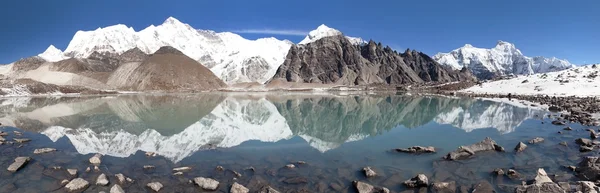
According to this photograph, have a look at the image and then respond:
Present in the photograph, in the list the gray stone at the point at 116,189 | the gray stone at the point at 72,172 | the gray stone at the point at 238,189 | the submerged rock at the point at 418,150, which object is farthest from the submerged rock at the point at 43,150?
the submerged rock at the point at 418,150

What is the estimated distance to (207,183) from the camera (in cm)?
1129

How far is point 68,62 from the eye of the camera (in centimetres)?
16012

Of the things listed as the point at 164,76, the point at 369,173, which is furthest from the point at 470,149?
the point at 164,76

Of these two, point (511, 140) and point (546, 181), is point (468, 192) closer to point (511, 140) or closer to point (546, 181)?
point (546, 181)

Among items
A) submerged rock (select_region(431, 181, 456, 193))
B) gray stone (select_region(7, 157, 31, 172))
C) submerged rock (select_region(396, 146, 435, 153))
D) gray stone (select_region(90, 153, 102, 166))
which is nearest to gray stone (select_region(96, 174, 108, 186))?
gray stone (select_region(90, 153, 102, 166))

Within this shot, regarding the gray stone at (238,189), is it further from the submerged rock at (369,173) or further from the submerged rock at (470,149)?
the submerged rock at (470,149)

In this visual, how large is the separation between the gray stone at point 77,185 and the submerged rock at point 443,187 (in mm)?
10721

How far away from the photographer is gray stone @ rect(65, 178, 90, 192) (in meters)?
10.9

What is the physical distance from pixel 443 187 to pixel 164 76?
124 meters

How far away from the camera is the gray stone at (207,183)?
1109 cm

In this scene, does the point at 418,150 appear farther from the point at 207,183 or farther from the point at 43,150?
the point at 43,150

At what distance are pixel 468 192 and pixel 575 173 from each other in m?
4.48

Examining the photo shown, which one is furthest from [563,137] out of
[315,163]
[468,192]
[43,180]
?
[43,180]

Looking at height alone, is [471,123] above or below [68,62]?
below
